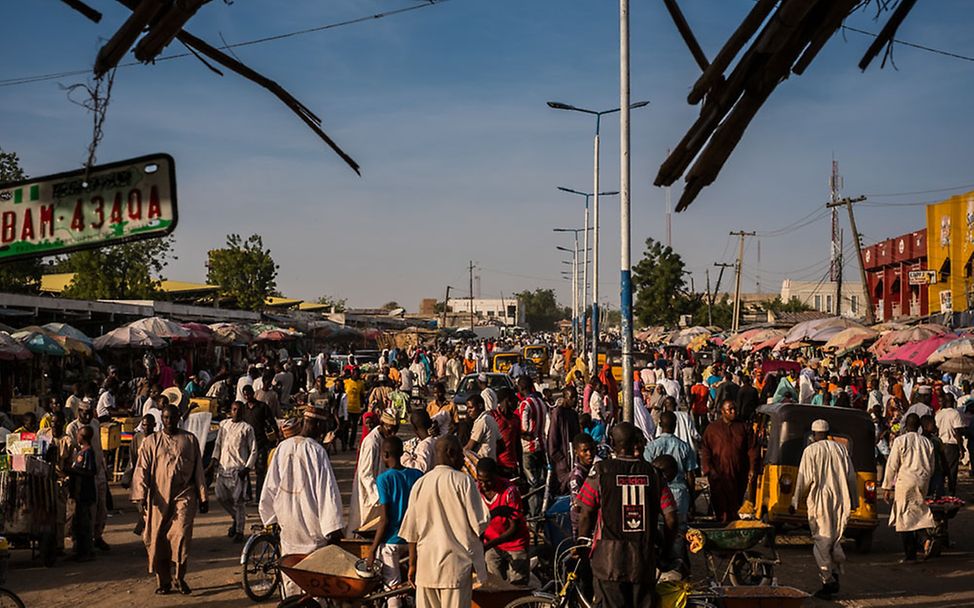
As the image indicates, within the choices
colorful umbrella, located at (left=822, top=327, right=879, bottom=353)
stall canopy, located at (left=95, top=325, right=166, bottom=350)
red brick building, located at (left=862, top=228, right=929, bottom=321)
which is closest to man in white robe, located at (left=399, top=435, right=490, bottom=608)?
stall canopy, located at (left=95, top=325, right=166, bottom=350)

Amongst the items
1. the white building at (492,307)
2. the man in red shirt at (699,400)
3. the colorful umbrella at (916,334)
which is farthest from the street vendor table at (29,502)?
the white building at (492,307)

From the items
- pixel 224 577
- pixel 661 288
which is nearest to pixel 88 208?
pixel 224 577

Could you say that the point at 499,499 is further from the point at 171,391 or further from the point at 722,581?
the point at 171,391

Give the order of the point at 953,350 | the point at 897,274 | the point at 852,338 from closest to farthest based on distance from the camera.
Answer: the point at 953,350 → the point at 852,338 → the point at 897,274

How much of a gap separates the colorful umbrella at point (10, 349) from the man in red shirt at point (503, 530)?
1422 cm

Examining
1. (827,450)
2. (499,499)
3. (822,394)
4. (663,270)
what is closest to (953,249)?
(822,394)

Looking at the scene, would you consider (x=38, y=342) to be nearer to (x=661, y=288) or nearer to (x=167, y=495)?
(x=167, y=495)

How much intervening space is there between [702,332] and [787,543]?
3846 centimetres

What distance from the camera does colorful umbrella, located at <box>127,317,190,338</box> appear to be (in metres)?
25.3

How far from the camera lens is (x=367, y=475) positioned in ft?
29.9

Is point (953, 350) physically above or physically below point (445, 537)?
above

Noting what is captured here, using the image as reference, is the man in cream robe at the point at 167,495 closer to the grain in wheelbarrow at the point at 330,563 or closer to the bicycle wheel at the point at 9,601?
the bicycle wheel at the point at 9,601

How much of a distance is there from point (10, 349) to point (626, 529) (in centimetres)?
1618

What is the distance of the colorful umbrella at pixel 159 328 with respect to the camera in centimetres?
2530
